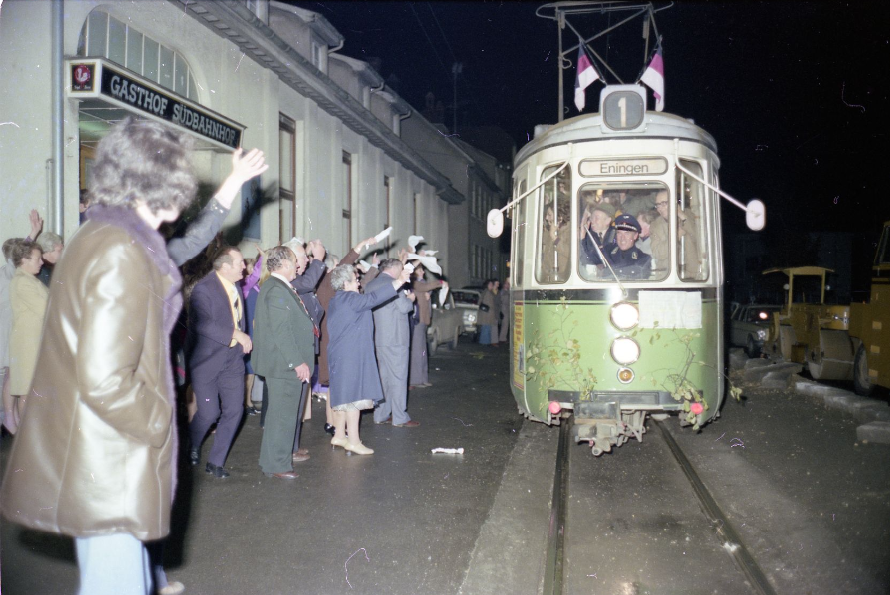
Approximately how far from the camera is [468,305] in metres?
22.8

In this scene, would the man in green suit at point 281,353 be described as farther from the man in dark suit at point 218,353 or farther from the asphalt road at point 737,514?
the asphalt road at point 737,514

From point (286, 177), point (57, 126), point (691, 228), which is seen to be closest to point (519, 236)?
point (691, 228)

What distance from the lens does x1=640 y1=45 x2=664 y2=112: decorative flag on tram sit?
898cm

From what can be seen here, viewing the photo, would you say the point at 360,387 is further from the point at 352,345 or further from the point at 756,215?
the point at 756,215

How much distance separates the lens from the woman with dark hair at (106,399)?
2.19m

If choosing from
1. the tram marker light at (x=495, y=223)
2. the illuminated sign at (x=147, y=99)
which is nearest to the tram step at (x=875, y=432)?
the tram marker light at (x=495, y=223)

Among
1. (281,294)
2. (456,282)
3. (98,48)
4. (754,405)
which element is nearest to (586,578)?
(281,294)

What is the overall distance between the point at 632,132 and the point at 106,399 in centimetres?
537

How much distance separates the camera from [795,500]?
5.62m

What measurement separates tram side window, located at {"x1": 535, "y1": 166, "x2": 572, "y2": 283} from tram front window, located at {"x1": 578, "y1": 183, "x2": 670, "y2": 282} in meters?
0.14

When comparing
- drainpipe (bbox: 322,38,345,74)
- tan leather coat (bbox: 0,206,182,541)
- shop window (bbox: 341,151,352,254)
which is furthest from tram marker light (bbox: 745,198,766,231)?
drainpipe (bbox: 322,38,345,74)

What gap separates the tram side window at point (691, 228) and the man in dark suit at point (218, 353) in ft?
13.2

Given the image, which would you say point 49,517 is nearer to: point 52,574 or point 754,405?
point 52,574

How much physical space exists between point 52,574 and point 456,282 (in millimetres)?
31959
